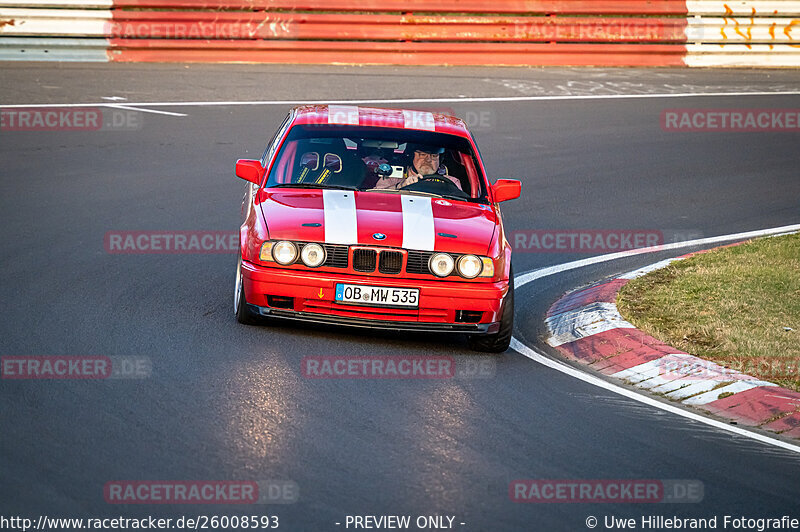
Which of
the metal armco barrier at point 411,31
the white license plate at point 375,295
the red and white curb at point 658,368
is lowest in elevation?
the red and white curb at point 658,368

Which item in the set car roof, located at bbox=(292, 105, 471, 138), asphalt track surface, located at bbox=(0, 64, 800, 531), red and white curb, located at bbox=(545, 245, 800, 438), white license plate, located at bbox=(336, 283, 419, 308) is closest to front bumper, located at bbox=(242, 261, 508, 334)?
white license plate, located at bbox=(336, 283, 419, 308)

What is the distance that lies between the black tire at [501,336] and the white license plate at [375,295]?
1.84 ft

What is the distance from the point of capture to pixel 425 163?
8.65 m

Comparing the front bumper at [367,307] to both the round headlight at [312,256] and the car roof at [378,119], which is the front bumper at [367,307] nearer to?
the round headlight at [312,256]

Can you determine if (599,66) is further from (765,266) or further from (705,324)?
(705,324)

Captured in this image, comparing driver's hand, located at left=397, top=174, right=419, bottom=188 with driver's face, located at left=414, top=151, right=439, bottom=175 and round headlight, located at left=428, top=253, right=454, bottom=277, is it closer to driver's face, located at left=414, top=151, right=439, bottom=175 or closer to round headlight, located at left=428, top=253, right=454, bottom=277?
driver's face, located at left=414, top=151, right=439, bottom=175

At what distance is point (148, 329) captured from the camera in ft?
24.9

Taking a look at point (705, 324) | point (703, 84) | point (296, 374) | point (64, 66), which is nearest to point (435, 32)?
point (703, 84)

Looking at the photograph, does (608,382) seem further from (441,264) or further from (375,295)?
(375,295)

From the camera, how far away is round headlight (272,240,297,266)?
24.5 feet

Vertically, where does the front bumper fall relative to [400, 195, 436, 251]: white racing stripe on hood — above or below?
below

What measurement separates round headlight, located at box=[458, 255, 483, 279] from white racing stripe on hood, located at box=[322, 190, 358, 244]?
723 millimetres

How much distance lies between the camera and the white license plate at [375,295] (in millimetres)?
7379

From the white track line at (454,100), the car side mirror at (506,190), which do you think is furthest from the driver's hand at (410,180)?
the white track line at (454,100)
